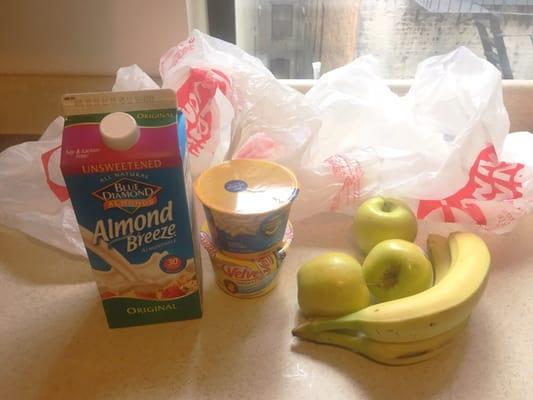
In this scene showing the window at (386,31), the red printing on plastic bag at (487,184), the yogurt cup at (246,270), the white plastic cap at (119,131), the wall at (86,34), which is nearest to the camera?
the white plastic cap at (119,131)

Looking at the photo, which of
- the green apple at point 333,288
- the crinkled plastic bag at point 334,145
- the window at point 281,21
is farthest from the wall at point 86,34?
the green apple at point 333,288

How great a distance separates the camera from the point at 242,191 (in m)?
0.58

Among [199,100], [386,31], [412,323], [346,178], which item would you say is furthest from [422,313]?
[386,31]

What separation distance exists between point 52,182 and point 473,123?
634 mm

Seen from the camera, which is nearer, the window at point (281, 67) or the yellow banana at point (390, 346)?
the yellow banana at point (390, 346)

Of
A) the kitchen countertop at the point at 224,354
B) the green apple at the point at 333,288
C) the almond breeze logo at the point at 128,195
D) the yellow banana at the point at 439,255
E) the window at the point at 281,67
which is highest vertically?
the almond breeze logo at the point at 128,195

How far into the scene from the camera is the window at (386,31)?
967 mm

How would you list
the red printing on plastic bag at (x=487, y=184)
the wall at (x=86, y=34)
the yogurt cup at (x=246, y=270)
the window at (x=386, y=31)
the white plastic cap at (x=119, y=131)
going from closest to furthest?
the white plastic cap at (x=119, y=131), the yogurt cup at (x=246, y=270), the red printing on plastic bag at (x=487, y=184), the wall at (x=86, y=34), the window at (x=386, y=31)

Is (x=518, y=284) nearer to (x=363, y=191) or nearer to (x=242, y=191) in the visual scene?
(x=363, y=191)

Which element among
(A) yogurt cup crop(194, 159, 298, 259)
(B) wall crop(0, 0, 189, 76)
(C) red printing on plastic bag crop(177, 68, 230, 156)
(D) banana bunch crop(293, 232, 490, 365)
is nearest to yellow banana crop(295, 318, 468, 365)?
(D) banana bunch crop(293, 232, 490, 365)

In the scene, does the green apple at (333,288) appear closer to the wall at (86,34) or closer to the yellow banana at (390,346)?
the yellow banana at (390,346)

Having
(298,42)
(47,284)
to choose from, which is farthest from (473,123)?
(47,284)

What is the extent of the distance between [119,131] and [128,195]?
2.6 inches

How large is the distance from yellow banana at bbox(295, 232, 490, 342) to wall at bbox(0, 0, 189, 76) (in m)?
0.57
